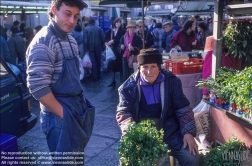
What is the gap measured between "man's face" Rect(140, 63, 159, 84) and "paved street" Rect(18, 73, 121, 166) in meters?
1.61

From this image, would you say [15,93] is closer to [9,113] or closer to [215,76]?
[9,113]

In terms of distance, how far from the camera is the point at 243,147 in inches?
124

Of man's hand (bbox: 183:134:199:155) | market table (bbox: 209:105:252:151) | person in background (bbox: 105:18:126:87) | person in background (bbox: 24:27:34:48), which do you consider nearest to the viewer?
man's hand (bbox: 183:134:199:155)

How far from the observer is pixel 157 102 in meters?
3.14

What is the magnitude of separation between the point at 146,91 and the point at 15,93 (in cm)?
214

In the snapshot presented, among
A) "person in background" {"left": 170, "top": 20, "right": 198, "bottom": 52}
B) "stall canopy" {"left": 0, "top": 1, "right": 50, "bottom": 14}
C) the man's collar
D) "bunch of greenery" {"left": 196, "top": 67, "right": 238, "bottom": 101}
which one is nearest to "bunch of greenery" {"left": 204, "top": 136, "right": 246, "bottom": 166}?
"bunch of greenery" {"left": 196, "top": 67, "right": 238, "bottom": 101}

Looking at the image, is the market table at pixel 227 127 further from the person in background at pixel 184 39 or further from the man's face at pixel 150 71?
the person in background at pixel 184 39

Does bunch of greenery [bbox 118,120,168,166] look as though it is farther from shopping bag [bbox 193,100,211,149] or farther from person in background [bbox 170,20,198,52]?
person in background [bbox 170,20,198,52]

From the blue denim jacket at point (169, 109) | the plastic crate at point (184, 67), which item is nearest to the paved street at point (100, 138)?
the blue denim jacket at point (169, 109)

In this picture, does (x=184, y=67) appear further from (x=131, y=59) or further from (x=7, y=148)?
(x=7, y=148)

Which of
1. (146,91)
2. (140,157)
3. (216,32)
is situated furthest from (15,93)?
(216,32)

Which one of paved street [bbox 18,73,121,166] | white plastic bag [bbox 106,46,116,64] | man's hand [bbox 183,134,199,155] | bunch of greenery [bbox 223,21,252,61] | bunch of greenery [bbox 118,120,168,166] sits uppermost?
bunch of greenery [bbox 223,21,252,61]

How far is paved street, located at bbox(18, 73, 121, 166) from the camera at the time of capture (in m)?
4.37

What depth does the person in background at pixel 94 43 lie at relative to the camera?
30.8ft
